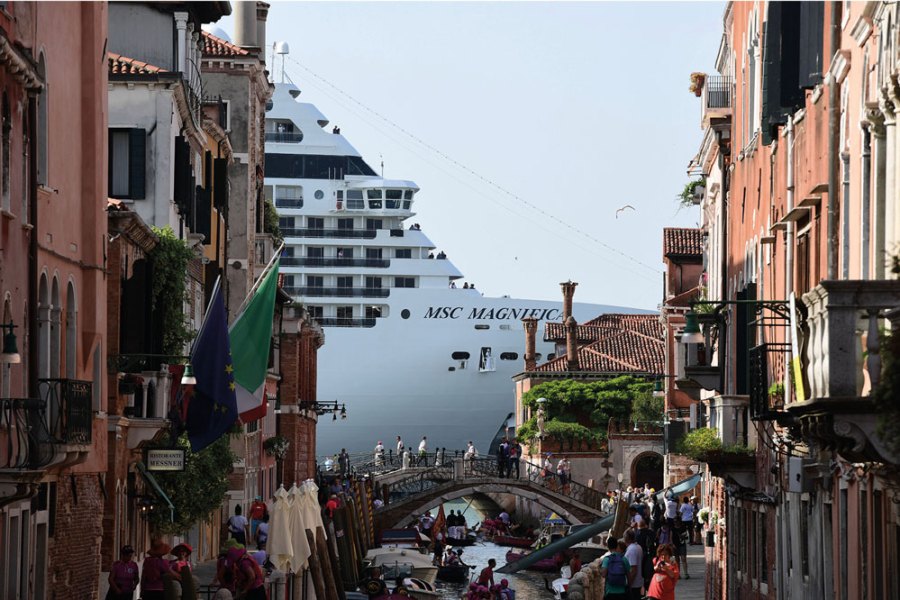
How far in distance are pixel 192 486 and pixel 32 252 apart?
10.9 metres

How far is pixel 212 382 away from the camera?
2312 centimetres

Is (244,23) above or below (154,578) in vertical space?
above

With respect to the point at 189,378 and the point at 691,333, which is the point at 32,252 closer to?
the point at 189,378

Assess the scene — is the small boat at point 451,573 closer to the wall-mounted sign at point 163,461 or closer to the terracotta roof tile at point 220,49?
the terracotta roof tile at point 220,49

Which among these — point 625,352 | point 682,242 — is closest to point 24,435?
point 682,242

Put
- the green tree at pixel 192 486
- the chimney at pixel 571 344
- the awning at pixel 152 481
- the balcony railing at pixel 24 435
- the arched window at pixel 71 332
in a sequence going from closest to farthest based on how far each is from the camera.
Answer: the balcony railing at pixel 24 435 → the arched window at pixel 71 332 → the awning at pixel 152 481 → the green tree at pixel 192 486 → the chimney at pixel 571 344

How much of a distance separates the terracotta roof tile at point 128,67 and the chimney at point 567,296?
7043 cm

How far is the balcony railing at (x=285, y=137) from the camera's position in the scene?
104 meters

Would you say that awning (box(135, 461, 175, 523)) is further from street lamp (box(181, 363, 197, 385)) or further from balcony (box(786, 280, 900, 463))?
balcony (box(786, 280, 900, 463))

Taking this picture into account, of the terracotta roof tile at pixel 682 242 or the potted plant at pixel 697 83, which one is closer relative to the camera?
the potted plant at pixel 697 83

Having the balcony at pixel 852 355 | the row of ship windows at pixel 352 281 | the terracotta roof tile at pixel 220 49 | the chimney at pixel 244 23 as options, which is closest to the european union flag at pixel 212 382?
the balcony at pixel 852 355

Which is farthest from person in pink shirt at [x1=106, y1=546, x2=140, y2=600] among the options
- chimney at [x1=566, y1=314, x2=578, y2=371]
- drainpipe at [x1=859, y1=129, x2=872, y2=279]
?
chimney at [x1=566, y1=314, x2=578, y2=371]

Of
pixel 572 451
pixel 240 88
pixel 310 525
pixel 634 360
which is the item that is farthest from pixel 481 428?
pixel 310 525

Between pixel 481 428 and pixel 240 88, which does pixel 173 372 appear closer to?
pixel 240 88
